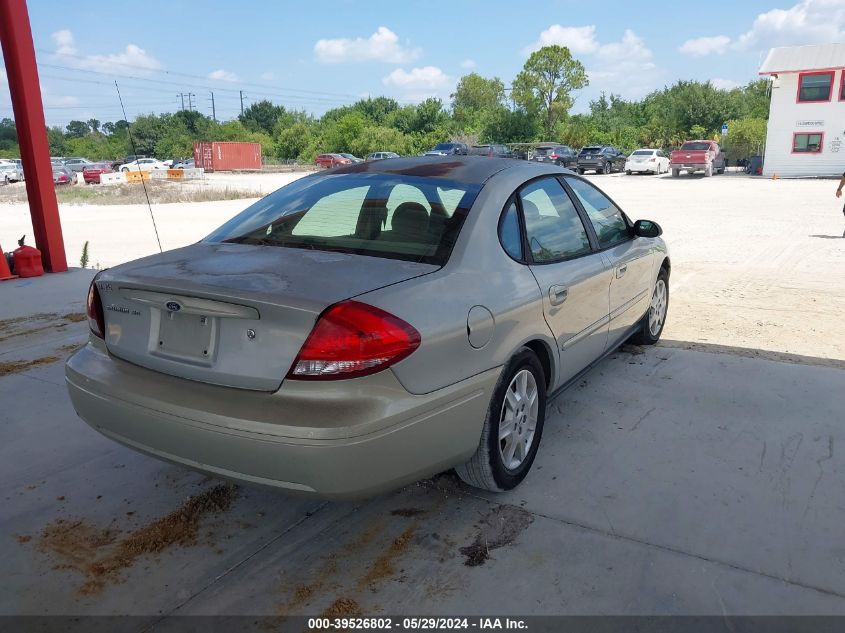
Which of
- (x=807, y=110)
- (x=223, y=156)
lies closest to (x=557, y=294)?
(x=807, y=110)

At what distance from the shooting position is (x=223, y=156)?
5259 cm

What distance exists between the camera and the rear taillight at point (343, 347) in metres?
2.32

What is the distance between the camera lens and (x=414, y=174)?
3.56 metres

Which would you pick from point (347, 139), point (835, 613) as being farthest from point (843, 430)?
point (347, 139)

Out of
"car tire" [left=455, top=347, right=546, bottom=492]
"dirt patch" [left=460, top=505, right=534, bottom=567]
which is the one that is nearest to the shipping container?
"car tire" [left=455, top=347, right=546, bottom=492]

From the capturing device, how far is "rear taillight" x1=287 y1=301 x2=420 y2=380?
2322 mm

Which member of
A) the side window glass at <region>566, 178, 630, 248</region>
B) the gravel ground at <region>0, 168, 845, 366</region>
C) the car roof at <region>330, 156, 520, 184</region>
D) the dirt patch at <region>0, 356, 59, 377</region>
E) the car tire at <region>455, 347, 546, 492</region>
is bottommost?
the gravel ground at <region>0, 168, 845, 366</region>

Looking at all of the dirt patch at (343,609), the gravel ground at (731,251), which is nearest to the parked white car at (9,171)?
the gravel ground at (731,251)

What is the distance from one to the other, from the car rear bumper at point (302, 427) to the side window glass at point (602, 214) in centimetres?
185

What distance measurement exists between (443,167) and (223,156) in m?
52.7

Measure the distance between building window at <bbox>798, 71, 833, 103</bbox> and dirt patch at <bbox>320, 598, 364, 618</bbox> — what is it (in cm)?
3950

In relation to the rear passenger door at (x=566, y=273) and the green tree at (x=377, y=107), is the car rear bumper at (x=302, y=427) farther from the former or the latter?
the green tree at (x=377, y=107)

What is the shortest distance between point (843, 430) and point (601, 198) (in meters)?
1.99

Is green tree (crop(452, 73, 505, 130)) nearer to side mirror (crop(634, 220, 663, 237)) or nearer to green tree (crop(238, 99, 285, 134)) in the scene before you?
green tree (crop(238, 99, 285, 134))
